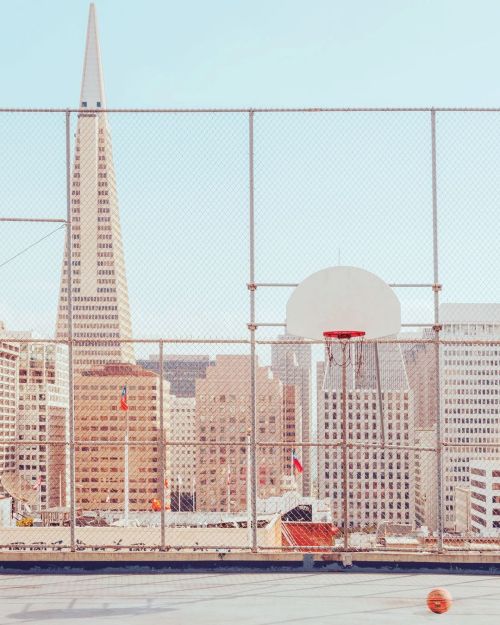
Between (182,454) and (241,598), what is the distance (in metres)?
6.20

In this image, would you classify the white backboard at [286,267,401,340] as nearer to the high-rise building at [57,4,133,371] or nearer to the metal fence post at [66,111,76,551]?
the high-rise building at [57,4,133,371]

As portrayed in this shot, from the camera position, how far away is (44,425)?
43.3 ft

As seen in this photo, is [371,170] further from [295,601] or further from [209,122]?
[295,601]

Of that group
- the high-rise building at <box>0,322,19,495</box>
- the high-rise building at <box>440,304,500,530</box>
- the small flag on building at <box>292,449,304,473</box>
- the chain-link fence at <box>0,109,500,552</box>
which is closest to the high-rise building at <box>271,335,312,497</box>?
the small flag on building at <box>292,449,304,473</box>

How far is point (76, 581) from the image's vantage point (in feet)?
26.2

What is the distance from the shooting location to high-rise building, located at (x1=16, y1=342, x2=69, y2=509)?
444 inches

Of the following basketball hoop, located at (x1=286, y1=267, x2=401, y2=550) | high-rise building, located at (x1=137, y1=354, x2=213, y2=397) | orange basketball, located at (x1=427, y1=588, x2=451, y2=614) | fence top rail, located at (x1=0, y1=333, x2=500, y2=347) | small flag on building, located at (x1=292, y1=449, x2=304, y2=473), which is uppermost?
basketball hoop, located at (x1=286, y1=267, x2=401, y2=550)

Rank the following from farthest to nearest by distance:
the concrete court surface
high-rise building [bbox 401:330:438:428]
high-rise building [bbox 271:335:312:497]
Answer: high-rise building [bbox 271:335:312:497] → high-rise building [bbox 401:330:438:428] → the concrete court surface

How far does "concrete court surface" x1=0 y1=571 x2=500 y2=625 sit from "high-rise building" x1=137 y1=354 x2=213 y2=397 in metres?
2.41

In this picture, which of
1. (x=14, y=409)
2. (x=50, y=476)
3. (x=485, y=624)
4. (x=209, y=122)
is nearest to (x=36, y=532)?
(x=14, y=409)

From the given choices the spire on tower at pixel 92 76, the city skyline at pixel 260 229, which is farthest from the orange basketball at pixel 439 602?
the spire on tower at pixel 92 76

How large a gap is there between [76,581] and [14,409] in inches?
263

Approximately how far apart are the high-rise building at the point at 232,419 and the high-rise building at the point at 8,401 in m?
2.49

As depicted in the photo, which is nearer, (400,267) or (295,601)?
(295,601)
